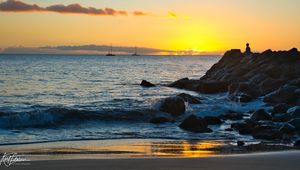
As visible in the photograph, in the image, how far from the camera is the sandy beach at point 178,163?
9565 millimetres

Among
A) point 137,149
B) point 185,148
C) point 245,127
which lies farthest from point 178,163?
point 245,127

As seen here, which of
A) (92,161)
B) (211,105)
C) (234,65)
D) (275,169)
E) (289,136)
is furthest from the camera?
(234,65)

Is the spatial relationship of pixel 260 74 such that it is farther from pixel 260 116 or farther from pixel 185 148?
pixel 185 148

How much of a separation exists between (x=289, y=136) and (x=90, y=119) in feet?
34.0

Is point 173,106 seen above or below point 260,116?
below

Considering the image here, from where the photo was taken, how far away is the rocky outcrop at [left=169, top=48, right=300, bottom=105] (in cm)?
2942

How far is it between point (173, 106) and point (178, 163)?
593 inches

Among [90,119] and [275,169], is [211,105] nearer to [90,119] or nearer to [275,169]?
[90,119]

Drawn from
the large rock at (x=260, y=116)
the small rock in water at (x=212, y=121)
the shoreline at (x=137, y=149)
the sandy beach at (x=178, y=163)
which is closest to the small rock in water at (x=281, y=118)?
the large rock at (x=260, y=116)

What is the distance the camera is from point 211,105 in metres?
29.5

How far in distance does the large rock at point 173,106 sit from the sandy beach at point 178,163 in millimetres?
13843

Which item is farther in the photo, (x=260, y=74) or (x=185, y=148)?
(x=260, y=74)

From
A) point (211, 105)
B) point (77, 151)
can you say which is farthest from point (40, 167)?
point (211, 105)

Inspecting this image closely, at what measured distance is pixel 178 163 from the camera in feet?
33.0
